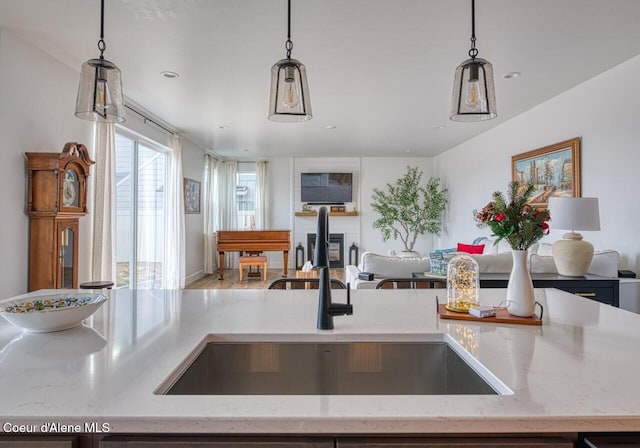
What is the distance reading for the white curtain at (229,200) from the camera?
808 centimetres

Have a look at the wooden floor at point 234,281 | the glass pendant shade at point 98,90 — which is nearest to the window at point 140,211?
the wooden floor at point 234,281

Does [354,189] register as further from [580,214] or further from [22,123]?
[22,123]

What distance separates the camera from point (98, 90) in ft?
4.56

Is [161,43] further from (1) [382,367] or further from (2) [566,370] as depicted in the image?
(2) [566,370]

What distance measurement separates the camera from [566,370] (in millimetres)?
811

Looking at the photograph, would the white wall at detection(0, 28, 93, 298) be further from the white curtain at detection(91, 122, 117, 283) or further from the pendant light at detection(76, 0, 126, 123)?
the pendant light at detection(76, 0, 126, 123)

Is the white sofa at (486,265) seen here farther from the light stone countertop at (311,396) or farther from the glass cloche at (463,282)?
the light stone countertop at (311,396)

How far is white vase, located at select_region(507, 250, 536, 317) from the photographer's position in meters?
1.21

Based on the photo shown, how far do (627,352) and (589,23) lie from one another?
8.35 ft

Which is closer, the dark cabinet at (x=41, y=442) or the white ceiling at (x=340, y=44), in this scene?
the dark cabinet at (x=41, y=442)

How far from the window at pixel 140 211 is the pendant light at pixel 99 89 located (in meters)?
3.23

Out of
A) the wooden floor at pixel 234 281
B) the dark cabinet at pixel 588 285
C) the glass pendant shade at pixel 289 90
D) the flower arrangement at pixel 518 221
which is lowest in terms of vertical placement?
the wooden floor at pixel 234 281

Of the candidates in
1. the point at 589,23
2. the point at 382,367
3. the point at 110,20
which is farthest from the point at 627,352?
the point at 110,20

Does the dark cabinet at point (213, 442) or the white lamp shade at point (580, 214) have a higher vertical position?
the white lamp shade at point (580, 214)
